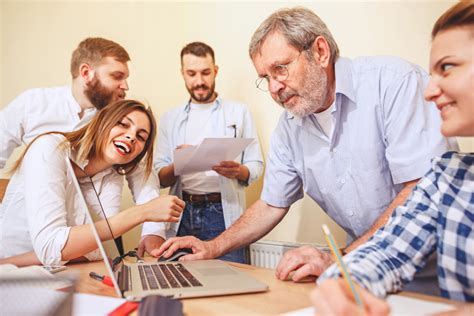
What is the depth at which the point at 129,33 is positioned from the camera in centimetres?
262

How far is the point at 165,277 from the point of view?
2.82ft

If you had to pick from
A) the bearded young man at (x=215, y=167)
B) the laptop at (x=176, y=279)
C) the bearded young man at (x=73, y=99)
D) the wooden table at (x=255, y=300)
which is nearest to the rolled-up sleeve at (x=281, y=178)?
the laptop at (x=176, y=279)

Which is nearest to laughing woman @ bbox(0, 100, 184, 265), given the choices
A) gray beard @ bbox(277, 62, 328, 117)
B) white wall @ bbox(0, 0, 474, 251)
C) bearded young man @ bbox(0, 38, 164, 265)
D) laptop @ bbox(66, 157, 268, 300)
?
laptop @ bbox(66, 157, 268, 300)

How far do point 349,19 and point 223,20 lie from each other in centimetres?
100

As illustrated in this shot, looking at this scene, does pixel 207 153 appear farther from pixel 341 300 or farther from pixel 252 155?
pixel 341 300

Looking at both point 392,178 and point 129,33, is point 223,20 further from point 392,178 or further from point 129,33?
point 392,178

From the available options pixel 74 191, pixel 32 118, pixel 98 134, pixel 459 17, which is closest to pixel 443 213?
pixel 459 17

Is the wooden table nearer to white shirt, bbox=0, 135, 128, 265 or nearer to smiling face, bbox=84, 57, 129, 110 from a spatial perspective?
white shirt, bbox=0, 135, 128, 265

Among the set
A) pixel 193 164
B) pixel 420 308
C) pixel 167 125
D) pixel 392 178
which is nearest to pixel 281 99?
pixel 392 178

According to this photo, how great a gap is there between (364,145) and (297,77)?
30cm

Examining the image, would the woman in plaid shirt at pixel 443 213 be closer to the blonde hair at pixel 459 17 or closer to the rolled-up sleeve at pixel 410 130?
the blonde hair at pixel 459 17

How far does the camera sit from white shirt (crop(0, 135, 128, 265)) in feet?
3.56

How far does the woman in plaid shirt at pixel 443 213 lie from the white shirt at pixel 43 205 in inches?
28.1

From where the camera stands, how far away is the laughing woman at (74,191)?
3.57 ft
